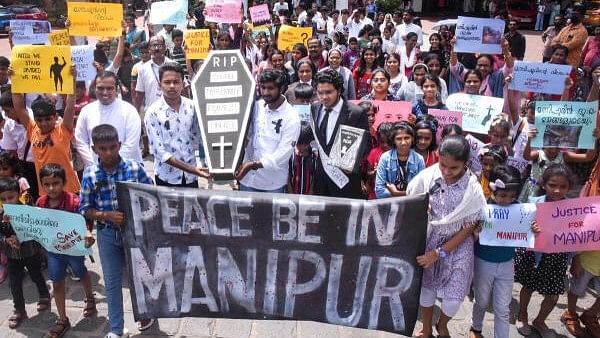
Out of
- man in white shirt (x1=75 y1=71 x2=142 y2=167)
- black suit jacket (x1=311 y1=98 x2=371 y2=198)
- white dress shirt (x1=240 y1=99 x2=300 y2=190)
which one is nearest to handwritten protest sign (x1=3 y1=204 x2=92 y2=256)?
man in white shirt (x1=75 y1=71 x2=142 y2=167)

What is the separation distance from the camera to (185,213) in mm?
3457

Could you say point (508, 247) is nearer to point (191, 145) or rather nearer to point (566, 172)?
point (566, 172)

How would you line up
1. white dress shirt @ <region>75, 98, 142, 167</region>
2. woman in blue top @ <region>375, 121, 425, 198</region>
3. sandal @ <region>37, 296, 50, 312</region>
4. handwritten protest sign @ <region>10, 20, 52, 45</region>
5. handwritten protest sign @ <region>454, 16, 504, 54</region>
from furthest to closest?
handwritten protest sign @ <region>10, 20, 52, 45</region> < handwritten protest sign @ <region>454, 16, 504, 54</region> < white dress shirt @ <region>75, 98, 142, 167</region> < sandal @ <region>37, 296, 50, 312</region> < woman in blue top @ <region>375, 121, 425, 198</region>

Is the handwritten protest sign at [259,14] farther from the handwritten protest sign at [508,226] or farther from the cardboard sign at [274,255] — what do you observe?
the handwritten protest sign at [508,226]

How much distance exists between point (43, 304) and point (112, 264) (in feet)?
3.48

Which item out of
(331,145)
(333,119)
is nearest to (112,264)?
(331,145)

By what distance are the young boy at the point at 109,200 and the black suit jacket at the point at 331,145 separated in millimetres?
1527

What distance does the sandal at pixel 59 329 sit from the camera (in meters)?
3.90

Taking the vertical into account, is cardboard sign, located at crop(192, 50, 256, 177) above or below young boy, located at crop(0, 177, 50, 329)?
above

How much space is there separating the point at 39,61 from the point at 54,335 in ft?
8.20

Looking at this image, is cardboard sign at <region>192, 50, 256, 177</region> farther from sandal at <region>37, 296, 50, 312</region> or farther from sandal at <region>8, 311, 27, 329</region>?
sandal at <region>8, 311, 27, 329</region>

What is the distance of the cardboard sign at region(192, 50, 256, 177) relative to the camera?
12.6 feet

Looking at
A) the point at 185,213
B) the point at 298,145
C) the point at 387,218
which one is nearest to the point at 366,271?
the point at 387,218

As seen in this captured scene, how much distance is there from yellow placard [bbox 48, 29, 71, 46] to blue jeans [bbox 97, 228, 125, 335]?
4485 millimetres
